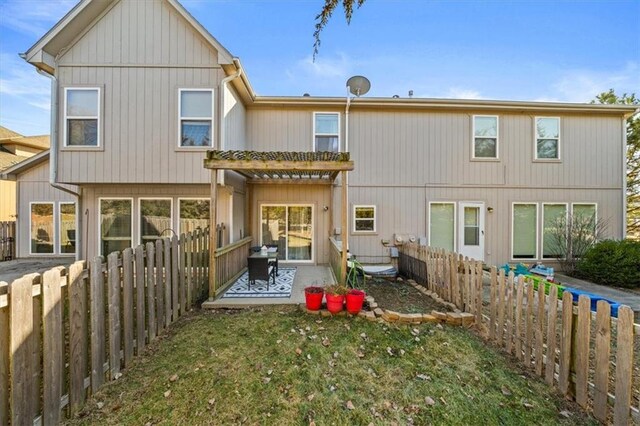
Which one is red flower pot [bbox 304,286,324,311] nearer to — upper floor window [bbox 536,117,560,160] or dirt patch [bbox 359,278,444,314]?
dirt patch [bbox 359,278,444,314]

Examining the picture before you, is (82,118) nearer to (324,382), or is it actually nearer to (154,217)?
(154,217)

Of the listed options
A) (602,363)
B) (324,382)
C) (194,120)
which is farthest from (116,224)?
(602,363)

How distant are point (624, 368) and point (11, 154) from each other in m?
24.2

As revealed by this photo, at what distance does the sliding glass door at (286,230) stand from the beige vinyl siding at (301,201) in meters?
0.16

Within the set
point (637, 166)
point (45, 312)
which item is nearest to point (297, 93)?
point (45, 312)

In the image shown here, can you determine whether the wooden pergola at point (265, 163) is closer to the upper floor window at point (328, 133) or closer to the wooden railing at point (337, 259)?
the wooden railing at point (337, 259)

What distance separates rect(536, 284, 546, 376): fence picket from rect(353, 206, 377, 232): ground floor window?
6136mm

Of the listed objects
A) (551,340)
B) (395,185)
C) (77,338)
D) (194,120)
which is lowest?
(551,340)

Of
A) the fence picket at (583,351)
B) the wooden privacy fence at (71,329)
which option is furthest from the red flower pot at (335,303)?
the fence picket at (583,351)

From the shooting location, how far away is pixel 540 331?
346 centimetres

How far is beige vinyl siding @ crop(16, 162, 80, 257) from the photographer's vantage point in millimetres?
9923

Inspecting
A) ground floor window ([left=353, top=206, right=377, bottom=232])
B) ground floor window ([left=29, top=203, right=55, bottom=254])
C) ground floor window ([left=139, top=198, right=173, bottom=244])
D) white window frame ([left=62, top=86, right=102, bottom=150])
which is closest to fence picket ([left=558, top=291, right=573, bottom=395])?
ground floor window ([left=353, top=206, right=377, bottom=232])

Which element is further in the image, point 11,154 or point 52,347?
point 11,154

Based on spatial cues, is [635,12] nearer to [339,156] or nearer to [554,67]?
[554,67]
